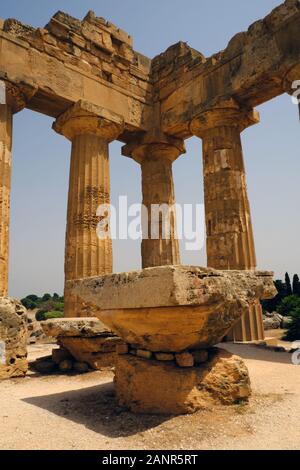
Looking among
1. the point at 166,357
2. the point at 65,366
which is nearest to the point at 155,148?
the point at 65,366

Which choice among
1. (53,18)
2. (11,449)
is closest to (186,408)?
(11,449)

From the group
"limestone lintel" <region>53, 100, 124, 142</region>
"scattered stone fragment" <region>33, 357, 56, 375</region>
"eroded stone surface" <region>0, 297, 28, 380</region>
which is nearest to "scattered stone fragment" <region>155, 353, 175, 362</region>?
"eroded stone surface" <region>0, 297, 28, 380</region>

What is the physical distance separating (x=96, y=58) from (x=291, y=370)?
9921 millimetres

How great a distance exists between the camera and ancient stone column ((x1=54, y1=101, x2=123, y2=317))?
9.62 metres

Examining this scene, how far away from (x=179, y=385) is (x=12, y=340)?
336 centimetres

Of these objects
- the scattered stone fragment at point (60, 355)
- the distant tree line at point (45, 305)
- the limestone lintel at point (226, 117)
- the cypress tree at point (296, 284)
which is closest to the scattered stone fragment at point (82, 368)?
the scattered stone fragment at point (60, 355)

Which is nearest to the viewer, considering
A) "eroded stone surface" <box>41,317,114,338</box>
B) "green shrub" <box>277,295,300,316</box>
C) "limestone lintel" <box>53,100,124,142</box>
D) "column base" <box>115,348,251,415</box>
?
"column base" <box>115,348,251,415</box>

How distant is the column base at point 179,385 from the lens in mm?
3570

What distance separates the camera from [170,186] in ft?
40.2

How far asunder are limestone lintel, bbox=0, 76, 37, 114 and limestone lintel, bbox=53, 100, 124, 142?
47.8 inches

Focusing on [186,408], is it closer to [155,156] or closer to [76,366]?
[76,366]

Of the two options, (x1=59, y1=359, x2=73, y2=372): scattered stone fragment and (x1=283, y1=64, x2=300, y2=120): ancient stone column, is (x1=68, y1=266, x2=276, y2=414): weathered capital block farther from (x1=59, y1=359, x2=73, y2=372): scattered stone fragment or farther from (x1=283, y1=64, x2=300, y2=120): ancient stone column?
(x1=283, y1=64, x2=300, y2=120): ancient stone column

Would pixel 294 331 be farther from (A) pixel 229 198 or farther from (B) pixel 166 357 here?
(B) pixel 166 357

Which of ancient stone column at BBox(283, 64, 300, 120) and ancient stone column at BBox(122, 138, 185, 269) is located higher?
ancient stone column at BBox(283, 64, 300, 120)
